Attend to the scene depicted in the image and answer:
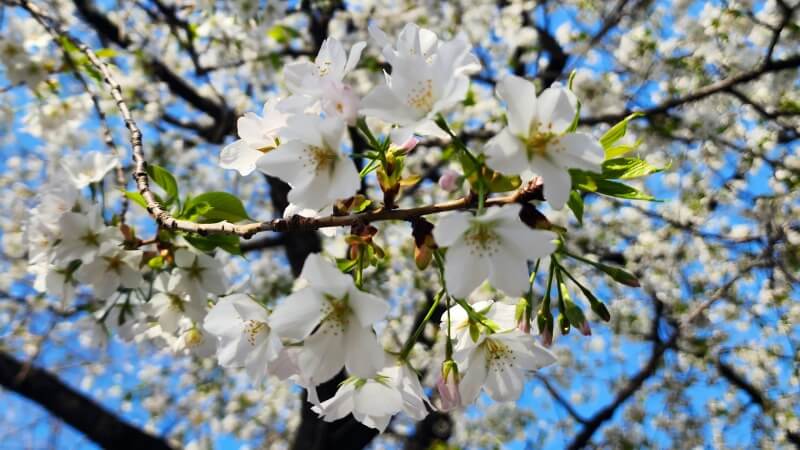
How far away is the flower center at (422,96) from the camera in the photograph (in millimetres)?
822

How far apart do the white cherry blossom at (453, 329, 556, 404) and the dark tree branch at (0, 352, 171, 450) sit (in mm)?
3559

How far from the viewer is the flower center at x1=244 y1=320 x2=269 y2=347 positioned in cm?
96

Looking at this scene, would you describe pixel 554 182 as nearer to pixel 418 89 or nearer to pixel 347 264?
pixel 418 89

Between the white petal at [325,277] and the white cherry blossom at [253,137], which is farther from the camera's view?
the white cherry blossom at [253,137]

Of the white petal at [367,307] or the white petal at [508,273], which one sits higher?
the white petal at [508,273]

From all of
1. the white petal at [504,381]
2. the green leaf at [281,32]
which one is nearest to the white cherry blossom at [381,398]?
the white petal at [504,381]

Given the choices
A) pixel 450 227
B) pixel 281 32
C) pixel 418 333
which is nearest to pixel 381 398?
pixel 418 333

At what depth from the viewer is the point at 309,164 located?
33.2 inches

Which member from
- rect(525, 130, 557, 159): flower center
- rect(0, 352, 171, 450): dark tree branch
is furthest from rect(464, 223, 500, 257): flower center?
rect(0, 352, 171, 450): dark tree branch

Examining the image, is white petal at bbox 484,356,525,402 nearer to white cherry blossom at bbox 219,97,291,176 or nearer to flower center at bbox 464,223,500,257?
flower center at bbox 464,223,500,257

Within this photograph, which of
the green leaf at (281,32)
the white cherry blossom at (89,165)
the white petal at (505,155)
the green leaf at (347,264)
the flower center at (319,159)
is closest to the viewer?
the white petal at (505,155)

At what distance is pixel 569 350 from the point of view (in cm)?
646

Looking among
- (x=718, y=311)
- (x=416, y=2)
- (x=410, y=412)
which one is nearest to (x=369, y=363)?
(x=410, y=412)

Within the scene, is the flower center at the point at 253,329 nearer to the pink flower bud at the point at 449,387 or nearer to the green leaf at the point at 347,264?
the green leaf at the point at 347,264
